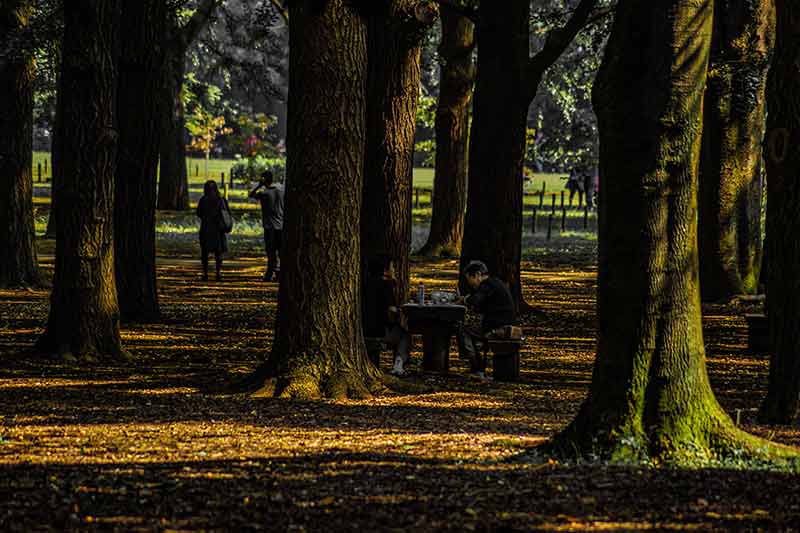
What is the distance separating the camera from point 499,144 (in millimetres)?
19469

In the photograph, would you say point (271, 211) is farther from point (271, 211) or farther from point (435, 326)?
point (435, 326)

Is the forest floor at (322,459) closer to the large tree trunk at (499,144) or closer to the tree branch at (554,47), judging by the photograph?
the large tree trunk at (499,144)

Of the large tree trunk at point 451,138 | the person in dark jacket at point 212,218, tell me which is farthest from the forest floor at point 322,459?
the large tree trunk at point 451,138

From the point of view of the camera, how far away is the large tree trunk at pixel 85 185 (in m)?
13.7

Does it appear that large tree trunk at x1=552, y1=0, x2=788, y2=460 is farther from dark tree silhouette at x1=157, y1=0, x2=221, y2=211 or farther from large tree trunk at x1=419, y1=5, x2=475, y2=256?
dark tree silhouette at x1=157, y1=0, x2=221, y2=211

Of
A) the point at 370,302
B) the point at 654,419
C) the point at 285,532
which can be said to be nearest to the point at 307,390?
the point at 370,302

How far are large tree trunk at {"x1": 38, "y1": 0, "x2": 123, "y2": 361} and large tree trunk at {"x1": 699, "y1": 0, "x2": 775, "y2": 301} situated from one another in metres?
11.0

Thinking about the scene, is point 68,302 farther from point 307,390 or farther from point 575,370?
point 575,370

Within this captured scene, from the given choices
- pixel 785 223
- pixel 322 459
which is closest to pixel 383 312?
pixel 785 223

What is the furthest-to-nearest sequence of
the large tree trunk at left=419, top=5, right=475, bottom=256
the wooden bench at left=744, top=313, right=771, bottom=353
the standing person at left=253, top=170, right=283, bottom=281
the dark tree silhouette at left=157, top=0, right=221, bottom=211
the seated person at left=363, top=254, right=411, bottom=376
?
1. the dark tree silhouette at left=157, top=0, right=221, bottom=211
2. the large tree trunk at left=419, top=5, right=475, bottom=256
3. the standing person at left=253, top=170, right=283, bottom=281
4. the wooden bench at left=744, top=313, right=771, bottom=353
5. the seated person at left=363, top=254, right=411, bottom=376

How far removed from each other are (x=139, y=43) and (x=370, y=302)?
495 centimetres

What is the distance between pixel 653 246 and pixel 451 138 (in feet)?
72.7

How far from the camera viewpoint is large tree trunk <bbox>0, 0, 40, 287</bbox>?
21.7 metres

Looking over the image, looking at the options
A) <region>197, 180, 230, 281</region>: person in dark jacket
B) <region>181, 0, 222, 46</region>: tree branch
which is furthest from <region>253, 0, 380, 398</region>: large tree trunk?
<region>181, 0, 222, 46</region>: tree branch
